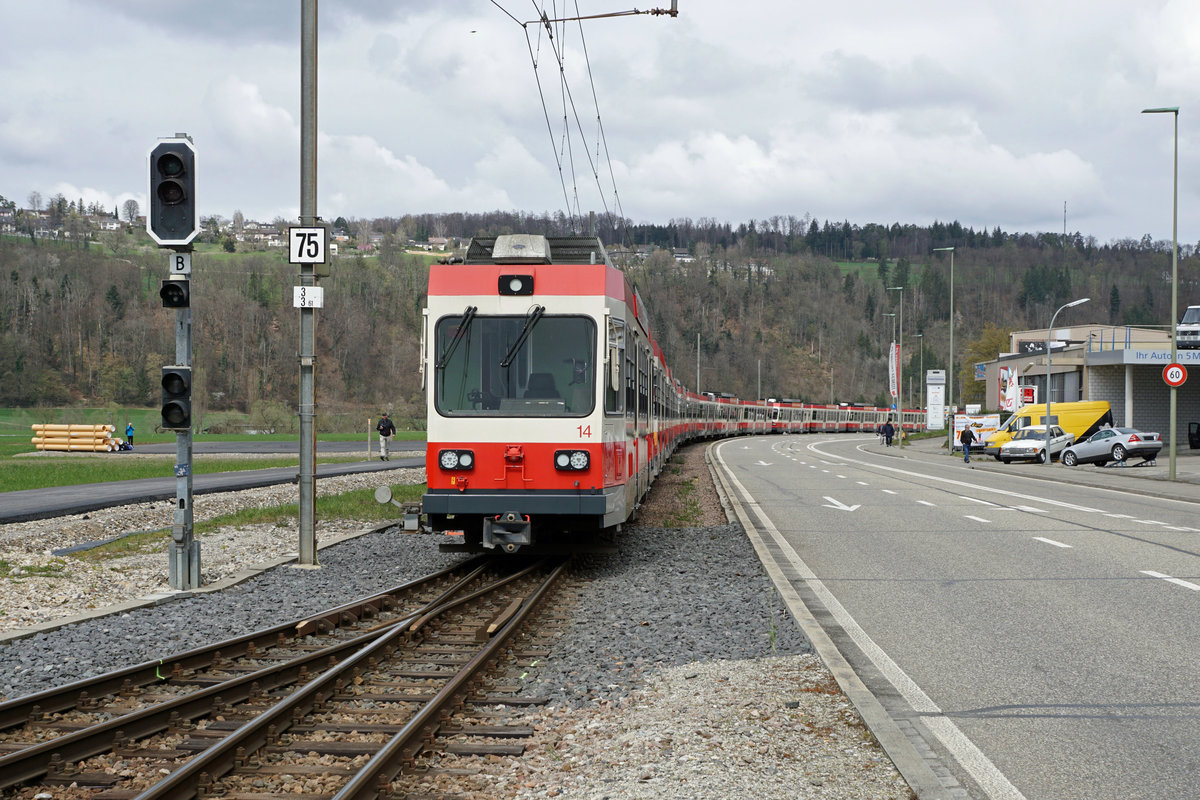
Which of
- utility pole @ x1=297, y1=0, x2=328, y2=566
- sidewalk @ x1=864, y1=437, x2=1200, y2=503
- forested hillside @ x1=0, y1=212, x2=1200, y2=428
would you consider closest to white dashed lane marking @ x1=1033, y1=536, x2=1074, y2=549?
sidewalk @ x1=864, y1=437, x2=1200, y2=503

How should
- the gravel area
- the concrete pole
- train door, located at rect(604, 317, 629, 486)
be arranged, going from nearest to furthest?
the gravel area
train door, located at rect(604, 317, 629, 486)
the concrete pole

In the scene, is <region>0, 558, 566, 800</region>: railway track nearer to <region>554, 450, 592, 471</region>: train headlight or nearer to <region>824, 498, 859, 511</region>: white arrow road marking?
<region>554, 450, 592, 471</region>: train headlight

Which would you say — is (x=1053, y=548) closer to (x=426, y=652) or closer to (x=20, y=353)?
(x=426, y=652)

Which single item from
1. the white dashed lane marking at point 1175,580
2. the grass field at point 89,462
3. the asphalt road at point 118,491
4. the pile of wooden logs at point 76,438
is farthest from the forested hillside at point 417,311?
the white dashed lane marking at point 1175,580

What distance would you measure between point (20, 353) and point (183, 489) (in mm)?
102239

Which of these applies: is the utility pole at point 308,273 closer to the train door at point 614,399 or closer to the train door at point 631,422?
the train door at point 614,399

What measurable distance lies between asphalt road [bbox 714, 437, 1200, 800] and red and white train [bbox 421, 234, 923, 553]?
8.89ft

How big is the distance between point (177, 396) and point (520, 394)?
3571 mm

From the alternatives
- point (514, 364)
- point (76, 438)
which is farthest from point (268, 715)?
point (76, 438)

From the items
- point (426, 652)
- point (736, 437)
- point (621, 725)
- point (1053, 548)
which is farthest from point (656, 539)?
point (736, 437)

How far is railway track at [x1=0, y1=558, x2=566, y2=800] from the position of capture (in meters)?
4.97

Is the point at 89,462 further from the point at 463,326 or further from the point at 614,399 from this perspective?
the point at 614,399

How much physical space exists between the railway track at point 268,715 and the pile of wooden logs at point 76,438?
137ft

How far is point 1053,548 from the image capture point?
547 inches
